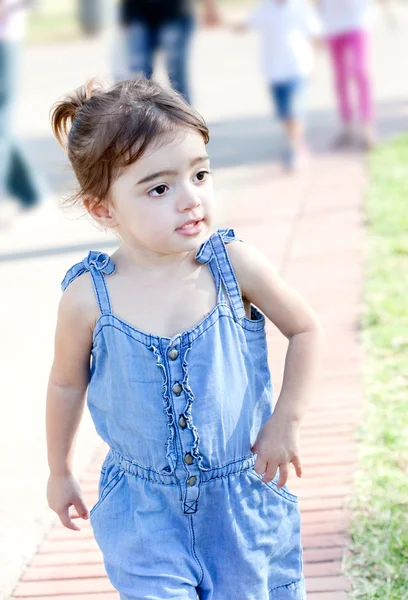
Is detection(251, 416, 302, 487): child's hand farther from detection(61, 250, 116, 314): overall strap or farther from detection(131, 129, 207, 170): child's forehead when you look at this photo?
detection(131, 129, 207, 170): child's forehead

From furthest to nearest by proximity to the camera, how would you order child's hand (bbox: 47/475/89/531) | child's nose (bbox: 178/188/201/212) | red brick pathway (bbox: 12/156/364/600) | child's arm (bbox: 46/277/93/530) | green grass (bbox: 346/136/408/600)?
red brick pathway (bbox: 12/156/364/600), green grass (bbox: 346/136/408/600), child's hand (bbox: 47/475/89/531), child's arm (bbox: 46/277/93/530), child's nose (bbox: 178/188/201/212)

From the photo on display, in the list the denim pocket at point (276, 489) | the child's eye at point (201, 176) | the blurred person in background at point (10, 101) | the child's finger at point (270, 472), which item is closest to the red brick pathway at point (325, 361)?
the denim pocket at point (276, 489)

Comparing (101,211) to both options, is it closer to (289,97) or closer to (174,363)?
(174,363)

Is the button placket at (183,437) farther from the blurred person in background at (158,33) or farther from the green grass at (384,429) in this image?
the blurred person in background at (158,33)

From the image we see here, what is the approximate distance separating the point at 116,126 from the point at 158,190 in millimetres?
146

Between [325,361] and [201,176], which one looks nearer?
[201,176]

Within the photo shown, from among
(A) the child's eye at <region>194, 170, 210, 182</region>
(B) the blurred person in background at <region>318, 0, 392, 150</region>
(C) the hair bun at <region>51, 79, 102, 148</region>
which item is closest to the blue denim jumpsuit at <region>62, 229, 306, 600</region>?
(A) the child's eye at <region>194, 170, 210, 182</region>

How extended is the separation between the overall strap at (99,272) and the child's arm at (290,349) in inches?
9.9

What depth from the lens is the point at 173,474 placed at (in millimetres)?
2113

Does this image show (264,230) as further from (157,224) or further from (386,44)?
(386,44)

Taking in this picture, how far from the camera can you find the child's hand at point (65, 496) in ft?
7.60

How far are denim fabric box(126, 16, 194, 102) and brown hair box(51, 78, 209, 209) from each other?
534 cm

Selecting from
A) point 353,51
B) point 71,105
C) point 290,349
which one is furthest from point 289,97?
point 290,349

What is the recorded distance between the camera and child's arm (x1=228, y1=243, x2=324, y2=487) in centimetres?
215
